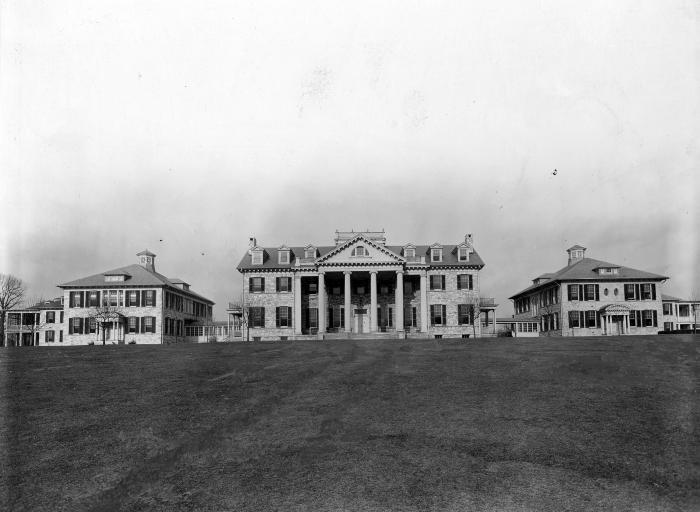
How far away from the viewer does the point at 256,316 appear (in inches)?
2221

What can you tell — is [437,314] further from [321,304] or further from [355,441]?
[355,441]

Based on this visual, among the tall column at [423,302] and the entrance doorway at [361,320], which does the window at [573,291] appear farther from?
the entrance doorway at [361,320]

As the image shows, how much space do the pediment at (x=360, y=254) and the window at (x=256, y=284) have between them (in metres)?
7.69

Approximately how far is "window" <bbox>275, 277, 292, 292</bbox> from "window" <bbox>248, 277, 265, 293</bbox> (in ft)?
4.85

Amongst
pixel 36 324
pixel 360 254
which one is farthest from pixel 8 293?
pixel 360 254

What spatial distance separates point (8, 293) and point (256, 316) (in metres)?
35.0

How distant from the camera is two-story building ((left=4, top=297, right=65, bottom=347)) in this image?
2908 inches

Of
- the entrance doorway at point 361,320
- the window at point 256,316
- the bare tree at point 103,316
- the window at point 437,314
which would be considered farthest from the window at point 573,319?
the bare tree at point 103,316

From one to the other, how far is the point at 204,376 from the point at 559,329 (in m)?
51.4

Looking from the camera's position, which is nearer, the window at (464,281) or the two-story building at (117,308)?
the window at (464,281)

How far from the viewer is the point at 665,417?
10570 mm

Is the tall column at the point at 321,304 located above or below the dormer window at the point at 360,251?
below

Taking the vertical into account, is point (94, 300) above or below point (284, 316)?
above

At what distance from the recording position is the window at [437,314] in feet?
183
